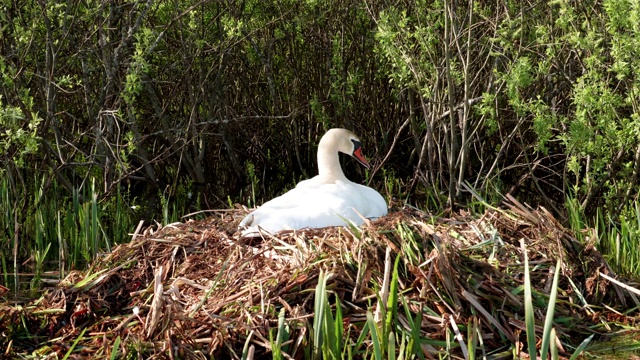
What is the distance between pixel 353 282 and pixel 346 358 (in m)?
0.50

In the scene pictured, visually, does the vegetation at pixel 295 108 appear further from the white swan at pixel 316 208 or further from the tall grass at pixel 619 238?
the white swan at pixel 316 208

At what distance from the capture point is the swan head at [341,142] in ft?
22.2

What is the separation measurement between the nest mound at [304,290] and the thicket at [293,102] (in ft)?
2.75

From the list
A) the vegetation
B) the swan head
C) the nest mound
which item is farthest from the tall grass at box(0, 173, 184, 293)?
the swan head

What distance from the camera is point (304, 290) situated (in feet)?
14.6

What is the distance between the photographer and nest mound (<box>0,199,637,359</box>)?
420 centimetres

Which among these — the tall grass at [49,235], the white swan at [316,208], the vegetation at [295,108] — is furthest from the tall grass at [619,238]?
the tall grass at [49,235]

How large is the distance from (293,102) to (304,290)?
14.3 feet

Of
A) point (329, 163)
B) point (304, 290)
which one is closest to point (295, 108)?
point (329, 163)

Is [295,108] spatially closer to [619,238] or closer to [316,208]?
[316,208]

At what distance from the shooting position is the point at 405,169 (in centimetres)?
899

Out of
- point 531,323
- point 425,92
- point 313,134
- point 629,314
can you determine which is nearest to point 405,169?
point 313,134

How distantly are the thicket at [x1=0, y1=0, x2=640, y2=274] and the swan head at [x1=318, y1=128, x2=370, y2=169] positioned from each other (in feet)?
1.90

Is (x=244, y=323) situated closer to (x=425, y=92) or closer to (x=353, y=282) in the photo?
A: (x=353, y=282)
